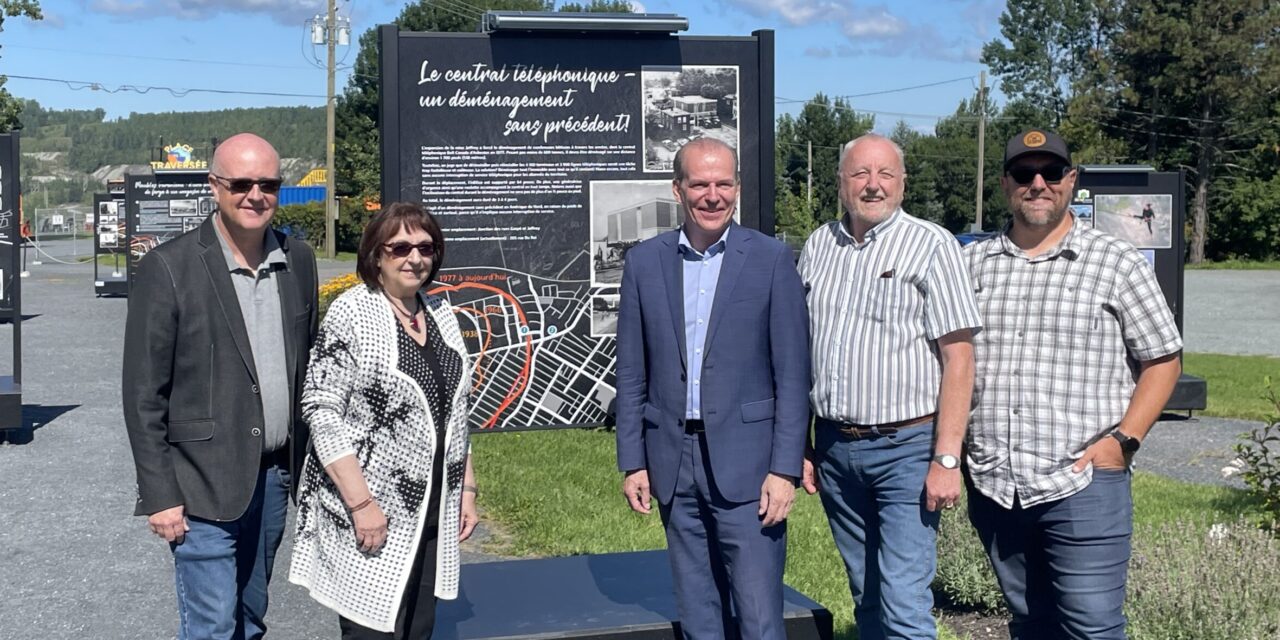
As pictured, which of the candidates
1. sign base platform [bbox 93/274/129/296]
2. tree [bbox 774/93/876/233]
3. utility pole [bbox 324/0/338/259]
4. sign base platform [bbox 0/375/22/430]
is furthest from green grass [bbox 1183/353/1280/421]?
tree [bbox 774/93/876/233]

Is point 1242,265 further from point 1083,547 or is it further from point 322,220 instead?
point 1083,547

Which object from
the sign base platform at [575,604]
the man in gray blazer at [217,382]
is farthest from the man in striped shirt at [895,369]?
the man in gray blazer at [217,382]

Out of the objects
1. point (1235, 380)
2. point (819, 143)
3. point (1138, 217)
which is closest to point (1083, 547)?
point (1138, 217)

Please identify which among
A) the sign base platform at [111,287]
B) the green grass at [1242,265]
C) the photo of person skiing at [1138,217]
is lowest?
the sign base platform at [111,287]

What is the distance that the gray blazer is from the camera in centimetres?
355

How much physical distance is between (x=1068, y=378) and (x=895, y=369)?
0.49m

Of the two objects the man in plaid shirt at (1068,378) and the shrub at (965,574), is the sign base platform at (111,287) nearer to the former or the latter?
the shrub at (965,574)

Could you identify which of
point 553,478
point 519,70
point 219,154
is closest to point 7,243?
point 553,478

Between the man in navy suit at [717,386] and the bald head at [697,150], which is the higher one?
the bald head at [697,150]

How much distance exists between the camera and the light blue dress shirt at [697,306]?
12.8 feet

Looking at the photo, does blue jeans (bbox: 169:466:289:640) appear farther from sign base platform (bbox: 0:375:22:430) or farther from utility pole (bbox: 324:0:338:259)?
utility pole (bbox: 324:0:338:259)

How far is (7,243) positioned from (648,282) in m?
8.47

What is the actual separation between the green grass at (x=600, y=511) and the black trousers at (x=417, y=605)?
2.30 metres

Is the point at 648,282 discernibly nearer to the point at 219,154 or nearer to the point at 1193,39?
the point at 219,154
